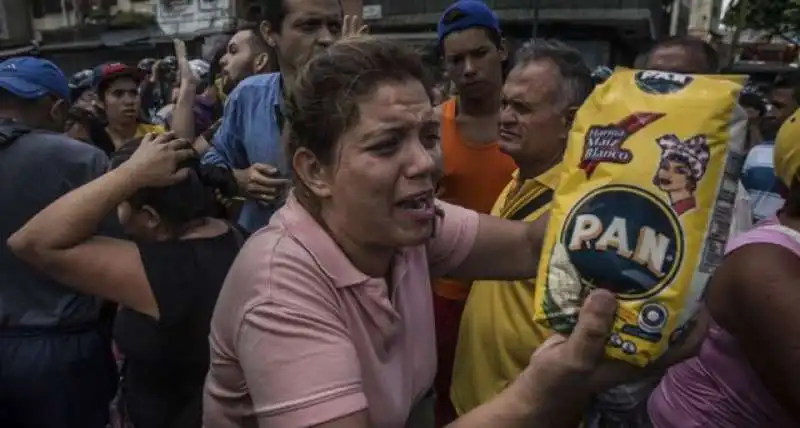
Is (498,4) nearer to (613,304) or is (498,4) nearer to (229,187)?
(229,187)

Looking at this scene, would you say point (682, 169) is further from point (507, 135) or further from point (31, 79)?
point (31, 79)

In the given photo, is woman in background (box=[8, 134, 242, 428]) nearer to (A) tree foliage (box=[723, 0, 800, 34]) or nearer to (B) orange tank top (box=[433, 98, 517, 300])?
(B) orange tank top (box=[433, 98, 517, 300])

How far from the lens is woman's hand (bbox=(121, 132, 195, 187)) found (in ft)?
6.36

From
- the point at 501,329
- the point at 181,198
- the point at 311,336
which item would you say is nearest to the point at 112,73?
the point at 181,198

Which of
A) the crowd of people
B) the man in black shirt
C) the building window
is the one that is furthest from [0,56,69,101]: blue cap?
the building window

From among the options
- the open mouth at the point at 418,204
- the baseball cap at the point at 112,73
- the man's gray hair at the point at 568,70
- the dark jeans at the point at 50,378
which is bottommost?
the dark jeans at the point at 50,378

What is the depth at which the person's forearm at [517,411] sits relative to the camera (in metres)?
1.33

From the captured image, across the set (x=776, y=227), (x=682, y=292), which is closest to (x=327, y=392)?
(x=682, y=292)

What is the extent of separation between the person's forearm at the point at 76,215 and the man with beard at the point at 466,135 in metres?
1.07

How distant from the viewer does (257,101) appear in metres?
2.86

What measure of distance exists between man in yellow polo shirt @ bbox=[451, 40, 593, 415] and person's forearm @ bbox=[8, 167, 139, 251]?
102 centimetres

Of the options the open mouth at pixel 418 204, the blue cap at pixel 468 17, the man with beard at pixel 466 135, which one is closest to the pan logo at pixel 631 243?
the open mouth at pixel 418 204

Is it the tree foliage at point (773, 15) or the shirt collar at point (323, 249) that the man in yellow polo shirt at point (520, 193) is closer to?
the shirt collar at point (323, 249)

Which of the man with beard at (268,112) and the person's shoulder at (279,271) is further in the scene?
the man with beard at (268,112)
